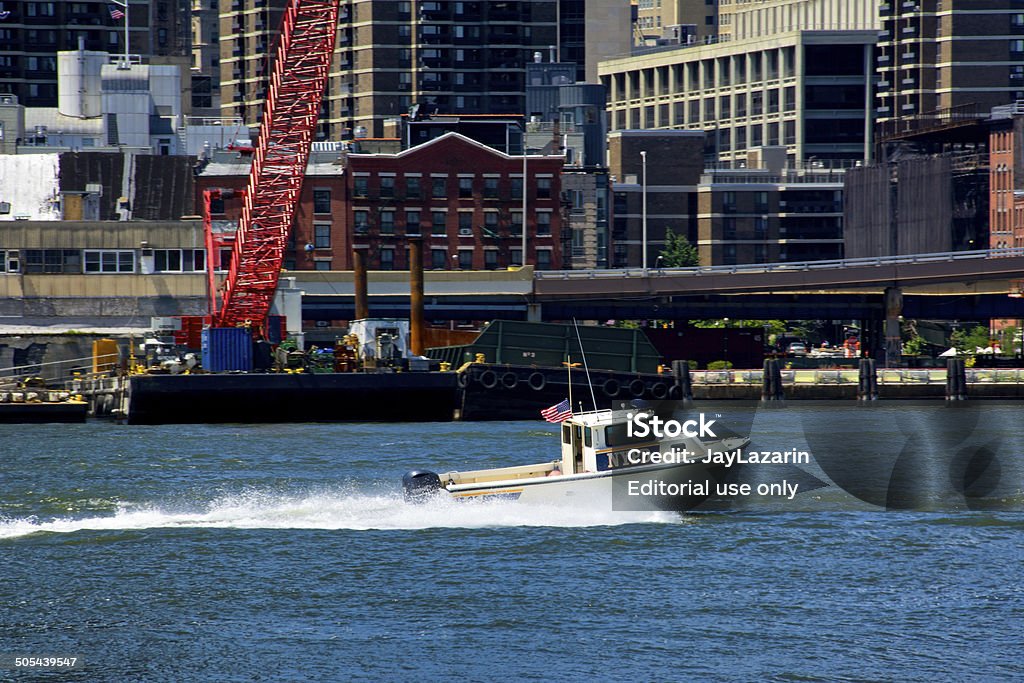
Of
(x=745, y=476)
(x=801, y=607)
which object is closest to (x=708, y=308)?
(x=745, y=476)

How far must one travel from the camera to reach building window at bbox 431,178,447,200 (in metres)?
142

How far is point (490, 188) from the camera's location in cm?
14162

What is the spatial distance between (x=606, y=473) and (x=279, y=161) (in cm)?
5924

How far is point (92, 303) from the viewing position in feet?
340

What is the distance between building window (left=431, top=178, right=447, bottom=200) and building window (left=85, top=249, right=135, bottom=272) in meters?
41.8

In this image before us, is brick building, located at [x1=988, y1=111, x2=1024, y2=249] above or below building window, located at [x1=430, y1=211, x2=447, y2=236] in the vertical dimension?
above

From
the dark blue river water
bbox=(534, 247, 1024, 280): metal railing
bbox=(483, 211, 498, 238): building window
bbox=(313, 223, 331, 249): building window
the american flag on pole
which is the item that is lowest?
the dark blue river water

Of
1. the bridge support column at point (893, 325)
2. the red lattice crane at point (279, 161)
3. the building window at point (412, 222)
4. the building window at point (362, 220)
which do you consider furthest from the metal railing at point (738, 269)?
the red lattice crane at point (279, 161)

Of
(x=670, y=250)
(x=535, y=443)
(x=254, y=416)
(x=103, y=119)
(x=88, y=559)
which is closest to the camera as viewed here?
(x=88, y=559)

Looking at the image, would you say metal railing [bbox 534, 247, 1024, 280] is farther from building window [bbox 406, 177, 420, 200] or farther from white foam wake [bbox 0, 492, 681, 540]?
white foam wake [bbox 0, 492, 681, 540]

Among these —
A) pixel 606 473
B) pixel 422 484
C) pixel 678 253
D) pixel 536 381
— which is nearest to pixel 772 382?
pixel 536 381

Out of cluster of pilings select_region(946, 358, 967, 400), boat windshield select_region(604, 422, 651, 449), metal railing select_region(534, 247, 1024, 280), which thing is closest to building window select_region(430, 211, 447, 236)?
metal railing select_region(534, 247, 1024, 280)

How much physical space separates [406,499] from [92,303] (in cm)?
6182

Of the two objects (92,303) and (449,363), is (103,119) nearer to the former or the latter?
(92,303)
